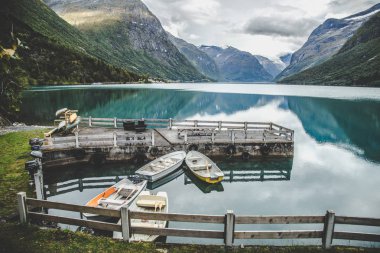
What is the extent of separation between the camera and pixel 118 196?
15438 millimetres

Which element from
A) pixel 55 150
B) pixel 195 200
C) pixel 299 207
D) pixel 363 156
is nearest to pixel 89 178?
pixel 55 150

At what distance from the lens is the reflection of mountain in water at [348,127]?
141ft

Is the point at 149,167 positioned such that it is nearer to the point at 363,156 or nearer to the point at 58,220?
the point at 58,220

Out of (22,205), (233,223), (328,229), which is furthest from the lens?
(22,205)

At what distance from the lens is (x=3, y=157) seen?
20.5m

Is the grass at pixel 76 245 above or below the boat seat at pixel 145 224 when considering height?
above

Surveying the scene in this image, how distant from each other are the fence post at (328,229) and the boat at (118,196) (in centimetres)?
919

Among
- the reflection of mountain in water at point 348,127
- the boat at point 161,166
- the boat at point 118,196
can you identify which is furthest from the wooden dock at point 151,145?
the reflection of mountain in water at point 348,127

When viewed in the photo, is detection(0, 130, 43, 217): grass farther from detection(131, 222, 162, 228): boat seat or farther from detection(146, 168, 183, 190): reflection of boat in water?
detection(146, 168, 183, 190): reflection of boat in water

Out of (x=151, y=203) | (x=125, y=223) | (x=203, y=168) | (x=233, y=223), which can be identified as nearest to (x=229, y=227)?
(x=233, y=223)

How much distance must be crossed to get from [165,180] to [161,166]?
129cm

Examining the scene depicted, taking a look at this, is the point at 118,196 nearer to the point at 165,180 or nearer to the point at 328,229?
the point at 165,180

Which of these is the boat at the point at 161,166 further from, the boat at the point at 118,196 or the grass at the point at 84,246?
the grass at the point at 84,246

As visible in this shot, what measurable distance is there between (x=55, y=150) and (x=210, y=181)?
564 inches
